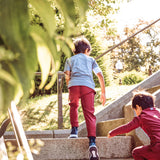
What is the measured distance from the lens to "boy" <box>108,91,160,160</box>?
9.85 feet

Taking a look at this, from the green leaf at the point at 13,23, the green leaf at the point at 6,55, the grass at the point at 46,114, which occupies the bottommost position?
the grass at the point at 46,114

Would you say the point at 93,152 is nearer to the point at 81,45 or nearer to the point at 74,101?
the point at 74,101

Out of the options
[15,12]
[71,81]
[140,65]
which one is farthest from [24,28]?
[140,65]

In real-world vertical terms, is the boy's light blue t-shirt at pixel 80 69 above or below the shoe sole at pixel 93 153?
above

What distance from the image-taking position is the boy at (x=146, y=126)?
3.00 metres

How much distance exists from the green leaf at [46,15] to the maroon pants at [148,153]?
Answer: 8.30 ft

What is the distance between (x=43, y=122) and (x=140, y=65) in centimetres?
2165

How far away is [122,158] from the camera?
142 inches

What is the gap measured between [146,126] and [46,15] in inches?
103

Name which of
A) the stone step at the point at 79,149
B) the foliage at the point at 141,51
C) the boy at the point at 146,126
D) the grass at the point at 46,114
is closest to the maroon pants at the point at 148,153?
the boy at the point at 146,126

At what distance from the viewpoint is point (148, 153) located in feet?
9.93

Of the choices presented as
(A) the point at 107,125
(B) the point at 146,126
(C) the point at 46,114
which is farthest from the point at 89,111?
(C) the point at 46,114

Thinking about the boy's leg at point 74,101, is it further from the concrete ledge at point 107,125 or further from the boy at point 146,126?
the concrete ledge at point 107,125

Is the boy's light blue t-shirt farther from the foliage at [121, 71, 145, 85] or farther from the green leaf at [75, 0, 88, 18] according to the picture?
the foliage at [121, 71, 145, 85]
